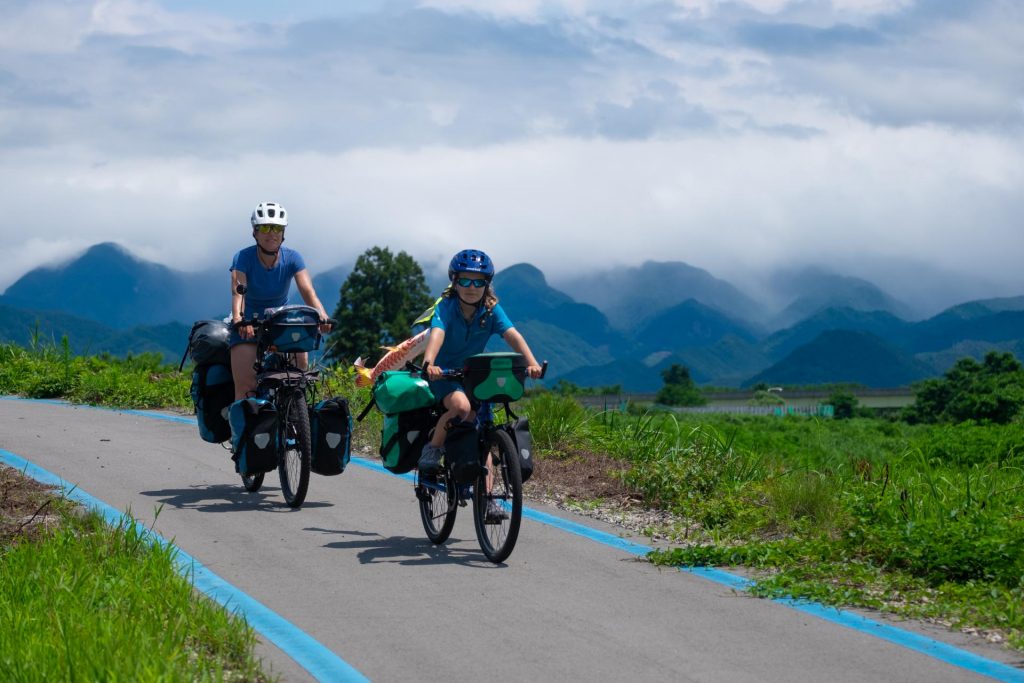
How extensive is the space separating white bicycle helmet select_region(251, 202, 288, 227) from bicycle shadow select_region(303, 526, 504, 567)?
2600 mm

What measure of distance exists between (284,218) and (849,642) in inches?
228

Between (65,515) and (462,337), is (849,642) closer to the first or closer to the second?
(462,337)

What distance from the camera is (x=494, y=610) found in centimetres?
650

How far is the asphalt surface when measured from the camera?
5.54 meters

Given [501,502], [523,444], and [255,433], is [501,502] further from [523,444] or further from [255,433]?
[255,433]

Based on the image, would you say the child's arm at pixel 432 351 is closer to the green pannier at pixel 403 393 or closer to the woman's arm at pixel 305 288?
the green pannier at pixel 403 393

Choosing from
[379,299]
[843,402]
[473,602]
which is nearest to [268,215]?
[473,602]

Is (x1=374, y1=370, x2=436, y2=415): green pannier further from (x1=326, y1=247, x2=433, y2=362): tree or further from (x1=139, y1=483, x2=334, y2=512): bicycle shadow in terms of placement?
(x1=326, y1=247, x2=433, y2=362): tree

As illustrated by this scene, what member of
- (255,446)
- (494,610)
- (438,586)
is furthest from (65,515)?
(494,610)

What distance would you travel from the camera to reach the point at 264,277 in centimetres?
996

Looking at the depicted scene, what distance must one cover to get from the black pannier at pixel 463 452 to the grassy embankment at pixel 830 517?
1.28m

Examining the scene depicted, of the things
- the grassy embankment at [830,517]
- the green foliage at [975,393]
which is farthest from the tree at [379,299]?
the grassy embankment at [830,517]

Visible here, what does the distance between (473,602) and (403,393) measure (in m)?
1.98

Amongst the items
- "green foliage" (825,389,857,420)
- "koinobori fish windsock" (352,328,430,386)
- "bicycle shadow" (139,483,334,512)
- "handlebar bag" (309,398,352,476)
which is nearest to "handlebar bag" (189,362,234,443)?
"bicycle shadow" (139,483,334,512)
